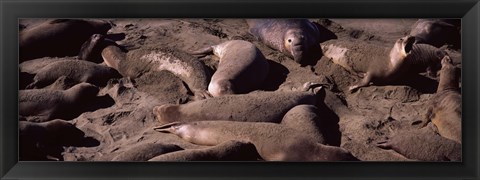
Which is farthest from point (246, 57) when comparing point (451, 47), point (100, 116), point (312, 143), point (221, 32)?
point (451, 47)

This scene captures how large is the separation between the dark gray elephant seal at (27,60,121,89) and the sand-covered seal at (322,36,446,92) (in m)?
1.64

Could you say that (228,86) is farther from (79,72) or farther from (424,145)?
(424,145)

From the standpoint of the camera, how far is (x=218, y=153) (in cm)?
417

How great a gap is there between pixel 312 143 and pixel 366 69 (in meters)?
0.82

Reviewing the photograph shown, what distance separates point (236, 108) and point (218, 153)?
37cm

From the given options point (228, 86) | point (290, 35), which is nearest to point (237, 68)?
point (228, 86)

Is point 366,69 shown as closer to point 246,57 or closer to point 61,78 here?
point 246,57

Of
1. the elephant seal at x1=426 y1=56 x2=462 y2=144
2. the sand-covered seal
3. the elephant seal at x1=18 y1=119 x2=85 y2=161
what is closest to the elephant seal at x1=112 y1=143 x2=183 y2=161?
the elephant seal at x1=18 y1=119 x2=85 y2=161

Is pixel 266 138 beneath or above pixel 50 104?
beneath

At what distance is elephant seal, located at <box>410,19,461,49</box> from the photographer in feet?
14.4

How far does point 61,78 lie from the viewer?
14.8ft

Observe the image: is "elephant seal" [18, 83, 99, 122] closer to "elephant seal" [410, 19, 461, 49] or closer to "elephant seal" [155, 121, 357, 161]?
"elephant seal" [155, 121, 357, 161]

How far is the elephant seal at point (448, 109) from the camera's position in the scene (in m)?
4.33

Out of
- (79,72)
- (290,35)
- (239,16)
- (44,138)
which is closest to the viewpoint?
(44,138)
